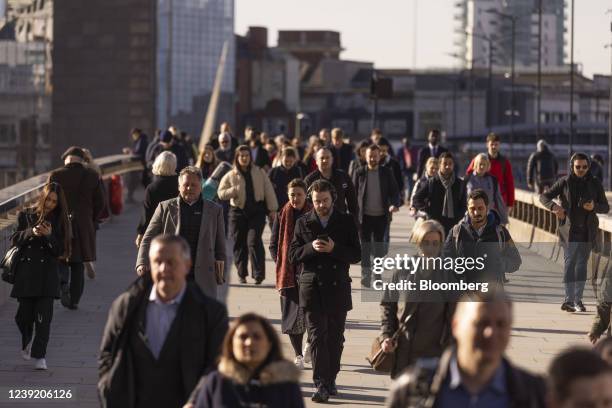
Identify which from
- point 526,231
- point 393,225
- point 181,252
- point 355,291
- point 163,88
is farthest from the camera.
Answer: point 163,88

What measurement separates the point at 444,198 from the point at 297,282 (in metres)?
4.97

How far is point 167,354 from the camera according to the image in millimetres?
7340

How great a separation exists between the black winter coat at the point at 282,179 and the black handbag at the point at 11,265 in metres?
7.51

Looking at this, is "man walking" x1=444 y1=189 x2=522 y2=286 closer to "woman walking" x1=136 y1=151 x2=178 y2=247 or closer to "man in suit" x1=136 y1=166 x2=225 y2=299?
"man in suit" x1=136 y1=166 x2=225 y2=299

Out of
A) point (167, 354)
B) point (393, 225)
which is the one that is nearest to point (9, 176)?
point (393, 225)

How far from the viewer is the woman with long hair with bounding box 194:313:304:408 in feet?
20.8

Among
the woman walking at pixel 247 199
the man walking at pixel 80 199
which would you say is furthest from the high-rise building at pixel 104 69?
the man walking at pixel 80 199

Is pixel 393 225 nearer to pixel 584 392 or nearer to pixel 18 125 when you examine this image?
pixel 584 392

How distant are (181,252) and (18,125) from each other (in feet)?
207

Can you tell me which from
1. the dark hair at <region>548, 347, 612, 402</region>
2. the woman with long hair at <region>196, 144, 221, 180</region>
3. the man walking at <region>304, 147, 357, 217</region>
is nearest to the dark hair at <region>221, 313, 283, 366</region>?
the dark hair at <region>548, 347, 612, 402</region>

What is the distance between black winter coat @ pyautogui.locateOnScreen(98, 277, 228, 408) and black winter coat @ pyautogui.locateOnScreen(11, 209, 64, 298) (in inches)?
206

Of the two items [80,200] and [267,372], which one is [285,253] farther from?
[267,372]

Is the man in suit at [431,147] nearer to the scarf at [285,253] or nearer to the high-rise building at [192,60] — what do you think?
the scarf at [285,253]

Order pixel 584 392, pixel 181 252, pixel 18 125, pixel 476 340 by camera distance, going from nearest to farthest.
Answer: pixel 584 392 < pixel 476 340 < pixel 181 252 < pixel 18 125
